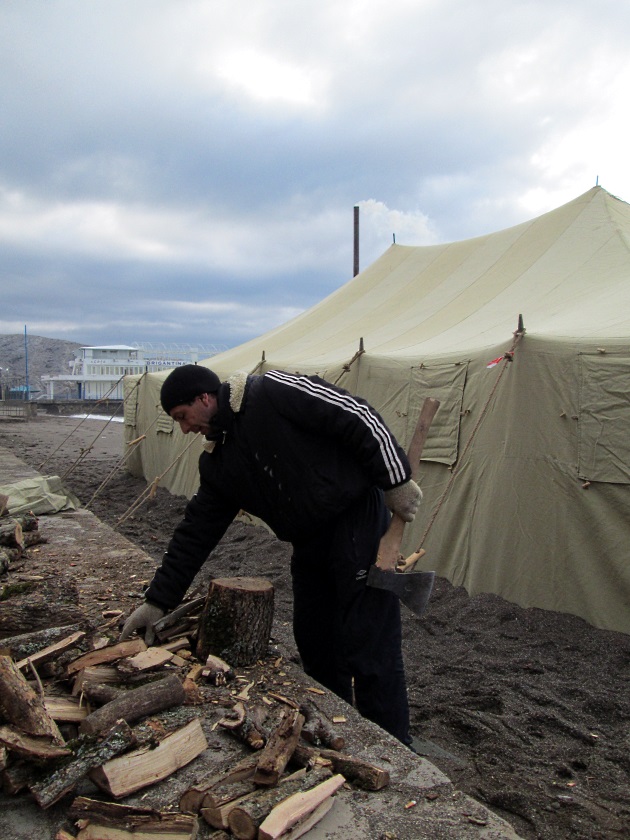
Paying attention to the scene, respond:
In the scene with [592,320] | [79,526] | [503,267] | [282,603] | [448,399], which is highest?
[503,267]

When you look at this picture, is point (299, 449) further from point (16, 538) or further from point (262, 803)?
point (16, 538)

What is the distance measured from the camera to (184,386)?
8.21 ft

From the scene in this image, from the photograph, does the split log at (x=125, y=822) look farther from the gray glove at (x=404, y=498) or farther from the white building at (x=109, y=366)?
the white building at (x=109, y=366)

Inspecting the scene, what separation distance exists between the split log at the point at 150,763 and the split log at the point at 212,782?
4.3 inches

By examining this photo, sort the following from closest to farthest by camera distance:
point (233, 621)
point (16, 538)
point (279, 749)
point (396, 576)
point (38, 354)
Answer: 1. point (279, 749)
2. point (396, 576)
3. point (233, 621)
4. point (16, 538)
5. point (38, 354)

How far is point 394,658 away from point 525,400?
8.93 ft

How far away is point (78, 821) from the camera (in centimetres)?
177

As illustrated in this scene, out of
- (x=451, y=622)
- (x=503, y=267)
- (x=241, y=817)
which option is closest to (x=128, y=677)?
(x=241, y=817)

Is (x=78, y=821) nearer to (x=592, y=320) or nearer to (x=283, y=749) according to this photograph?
(x=283, y=749)

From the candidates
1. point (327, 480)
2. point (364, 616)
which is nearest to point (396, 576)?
point (364, 616)

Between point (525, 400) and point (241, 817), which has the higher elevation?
point (525, 400)

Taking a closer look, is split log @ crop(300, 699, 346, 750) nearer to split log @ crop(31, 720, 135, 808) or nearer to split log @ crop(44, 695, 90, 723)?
split log @ crop(31, 720, 135, 808)

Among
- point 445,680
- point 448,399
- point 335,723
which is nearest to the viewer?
point 335,723

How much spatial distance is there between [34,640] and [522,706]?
236cm
